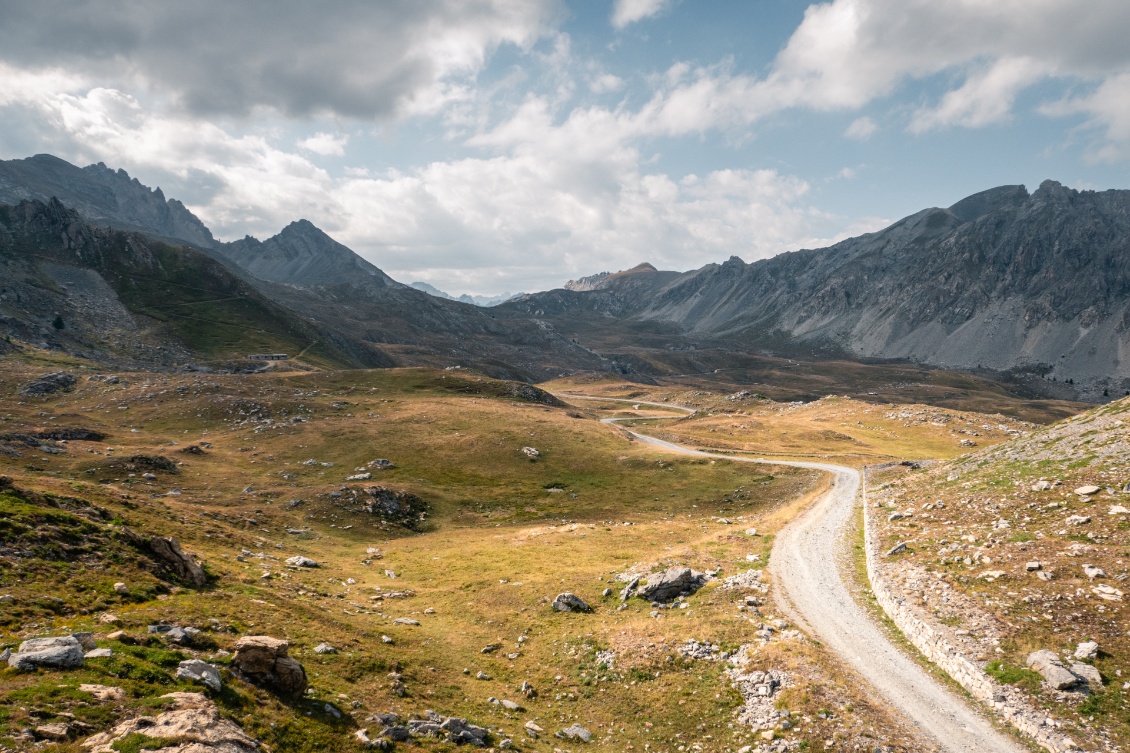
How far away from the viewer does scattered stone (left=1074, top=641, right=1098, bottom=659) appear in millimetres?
21500

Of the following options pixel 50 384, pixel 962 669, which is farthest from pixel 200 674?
pixel 50 384

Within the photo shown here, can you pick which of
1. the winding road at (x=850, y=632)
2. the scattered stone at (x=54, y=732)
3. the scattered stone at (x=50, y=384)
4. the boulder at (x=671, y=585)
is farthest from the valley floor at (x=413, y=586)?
the scattered stone at (x=50, y=384)

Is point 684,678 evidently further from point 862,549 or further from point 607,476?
point 607,476

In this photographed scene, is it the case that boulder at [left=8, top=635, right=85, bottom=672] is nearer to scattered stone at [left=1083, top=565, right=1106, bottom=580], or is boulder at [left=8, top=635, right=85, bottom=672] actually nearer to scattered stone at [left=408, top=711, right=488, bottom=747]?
scattered stone at [left=408, top=711, right=488, bottom=747]

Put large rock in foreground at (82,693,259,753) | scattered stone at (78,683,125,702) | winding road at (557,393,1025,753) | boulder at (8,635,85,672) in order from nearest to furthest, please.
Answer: large rock in foreground at (82,693,259,753), scattered stone at (78,683,125,702), boulder at (8,635,85,672), winding road at (557,393,1025,753)

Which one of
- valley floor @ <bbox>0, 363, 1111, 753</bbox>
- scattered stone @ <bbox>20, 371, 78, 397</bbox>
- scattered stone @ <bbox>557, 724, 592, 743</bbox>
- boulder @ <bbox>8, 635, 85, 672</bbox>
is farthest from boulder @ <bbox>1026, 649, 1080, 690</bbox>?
scattered stone @ <bbox>20, 371, 78, 397</bbox>

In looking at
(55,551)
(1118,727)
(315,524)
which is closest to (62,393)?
(315,524)

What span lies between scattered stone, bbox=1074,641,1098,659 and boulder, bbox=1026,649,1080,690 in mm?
850

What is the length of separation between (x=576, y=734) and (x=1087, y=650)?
21.6 metres

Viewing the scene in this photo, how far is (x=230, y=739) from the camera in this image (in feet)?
46.2

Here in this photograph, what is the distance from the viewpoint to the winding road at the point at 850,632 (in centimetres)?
2075

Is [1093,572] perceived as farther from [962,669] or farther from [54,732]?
[54,732]

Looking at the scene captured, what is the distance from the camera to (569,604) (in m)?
35.1

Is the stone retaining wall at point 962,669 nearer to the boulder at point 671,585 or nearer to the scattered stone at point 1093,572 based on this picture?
the scattered stone at point 1093,572
